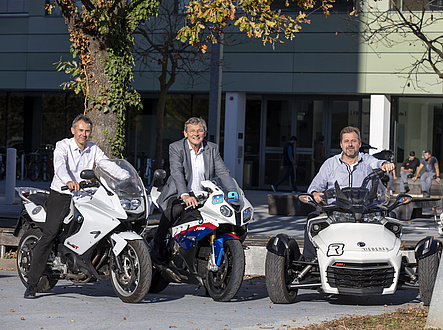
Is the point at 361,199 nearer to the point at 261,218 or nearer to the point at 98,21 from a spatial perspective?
the point at 98,21

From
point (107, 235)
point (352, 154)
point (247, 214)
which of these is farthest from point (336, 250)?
point (107, 235)

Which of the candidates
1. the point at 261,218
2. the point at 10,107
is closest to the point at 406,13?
the point at 261,218

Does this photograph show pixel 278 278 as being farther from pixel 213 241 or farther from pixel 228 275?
pixel 213 241

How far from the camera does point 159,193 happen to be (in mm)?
8023

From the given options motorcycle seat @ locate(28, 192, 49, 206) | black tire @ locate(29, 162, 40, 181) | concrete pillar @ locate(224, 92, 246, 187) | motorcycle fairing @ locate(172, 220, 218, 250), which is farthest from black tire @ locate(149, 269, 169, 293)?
black tire @ locate(29, 162, 40, 181)

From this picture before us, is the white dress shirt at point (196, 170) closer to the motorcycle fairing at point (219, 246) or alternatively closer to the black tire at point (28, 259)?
the motorcycle fairing at point (219, 246)

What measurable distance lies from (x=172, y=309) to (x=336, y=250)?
1526 mm

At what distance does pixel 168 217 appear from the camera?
7633 millimetres

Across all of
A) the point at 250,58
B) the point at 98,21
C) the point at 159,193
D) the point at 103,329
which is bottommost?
the point at 103,329

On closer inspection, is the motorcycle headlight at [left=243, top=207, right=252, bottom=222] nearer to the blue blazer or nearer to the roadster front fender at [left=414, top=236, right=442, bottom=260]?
the blue blazer

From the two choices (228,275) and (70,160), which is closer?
(228,275)

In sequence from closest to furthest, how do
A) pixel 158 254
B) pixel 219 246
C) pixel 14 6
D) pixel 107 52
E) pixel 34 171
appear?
pixel 219 246, pixel 158 254, pixel 107 52, pixel 34 171, pixel 14 6

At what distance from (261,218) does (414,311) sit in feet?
29.2

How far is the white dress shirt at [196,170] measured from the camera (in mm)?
7816
